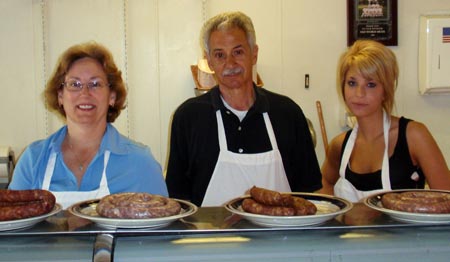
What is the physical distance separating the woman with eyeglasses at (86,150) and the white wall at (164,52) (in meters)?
1.29

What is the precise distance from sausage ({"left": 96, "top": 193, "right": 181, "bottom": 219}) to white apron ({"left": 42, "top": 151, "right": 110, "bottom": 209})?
2.11ft

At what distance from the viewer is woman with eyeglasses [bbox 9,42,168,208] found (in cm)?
183

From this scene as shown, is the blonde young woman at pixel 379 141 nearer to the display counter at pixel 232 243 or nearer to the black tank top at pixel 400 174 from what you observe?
the black tank top at pixel 400 174

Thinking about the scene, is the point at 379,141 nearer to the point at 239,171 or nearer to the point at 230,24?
the point at 239,171

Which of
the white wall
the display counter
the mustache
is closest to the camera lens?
the display counter

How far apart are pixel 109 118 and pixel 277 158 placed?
73cm

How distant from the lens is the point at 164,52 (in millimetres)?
Answer: 3229

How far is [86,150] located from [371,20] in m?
2.15

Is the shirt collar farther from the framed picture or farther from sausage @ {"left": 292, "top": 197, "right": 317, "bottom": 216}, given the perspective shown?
the framed picture

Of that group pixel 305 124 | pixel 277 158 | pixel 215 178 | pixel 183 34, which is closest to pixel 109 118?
pixel 215 178

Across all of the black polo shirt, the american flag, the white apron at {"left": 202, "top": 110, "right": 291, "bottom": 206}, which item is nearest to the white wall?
the american flag

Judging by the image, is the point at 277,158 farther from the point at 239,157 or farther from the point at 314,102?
the point at 314,102

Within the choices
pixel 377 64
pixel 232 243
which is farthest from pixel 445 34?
pixel 232 243

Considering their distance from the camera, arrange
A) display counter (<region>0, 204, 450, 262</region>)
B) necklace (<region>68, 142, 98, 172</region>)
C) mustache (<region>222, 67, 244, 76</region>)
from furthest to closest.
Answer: mustache (<region>222, 67, 244, 76</region>) < necklace (<region>68, 142, 98, 172</region>) < display counter (<region>0, 204, 450, 262</region>)
